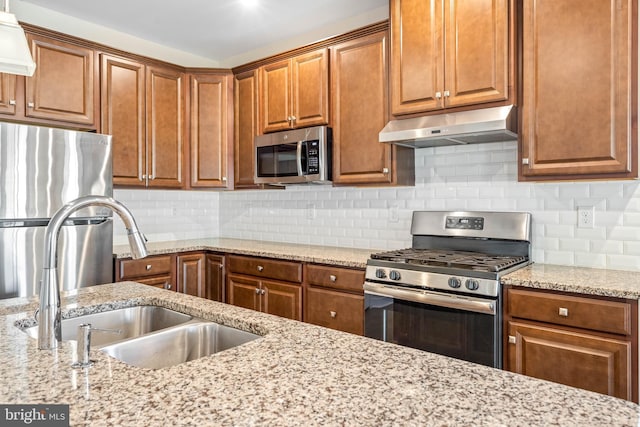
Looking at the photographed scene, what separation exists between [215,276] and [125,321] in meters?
2.03

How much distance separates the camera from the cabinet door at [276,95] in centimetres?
345

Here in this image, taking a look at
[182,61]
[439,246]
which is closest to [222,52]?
[182,61]

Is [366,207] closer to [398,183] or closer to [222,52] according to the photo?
[398,183]

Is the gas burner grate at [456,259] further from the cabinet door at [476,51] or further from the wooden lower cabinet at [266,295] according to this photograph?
the cabinet door at [476,51]

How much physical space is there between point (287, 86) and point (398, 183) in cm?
122

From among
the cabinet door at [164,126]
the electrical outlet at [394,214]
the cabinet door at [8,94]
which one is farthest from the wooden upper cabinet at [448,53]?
the cabinet door at [8,94]

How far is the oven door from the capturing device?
2115 millimetres

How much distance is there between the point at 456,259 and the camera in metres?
2.43

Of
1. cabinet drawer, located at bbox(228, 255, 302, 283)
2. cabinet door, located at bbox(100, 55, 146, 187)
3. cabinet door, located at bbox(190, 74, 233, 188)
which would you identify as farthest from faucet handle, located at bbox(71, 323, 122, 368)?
cabinet door, located at bbox(190, 74, 233, 188)

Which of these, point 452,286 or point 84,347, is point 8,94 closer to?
point 84,347

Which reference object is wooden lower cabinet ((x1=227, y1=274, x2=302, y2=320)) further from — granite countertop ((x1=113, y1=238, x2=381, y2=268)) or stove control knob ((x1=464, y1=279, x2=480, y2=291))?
stove control knob ((x1=464, y1=279, x2=480, y2=291))

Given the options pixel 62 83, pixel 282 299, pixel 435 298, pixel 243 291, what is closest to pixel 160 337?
pixel 435 298

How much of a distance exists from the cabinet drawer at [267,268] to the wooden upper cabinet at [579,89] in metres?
1.55

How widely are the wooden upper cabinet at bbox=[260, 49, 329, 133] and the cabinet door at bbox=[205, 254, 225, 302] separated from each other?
1.15m
